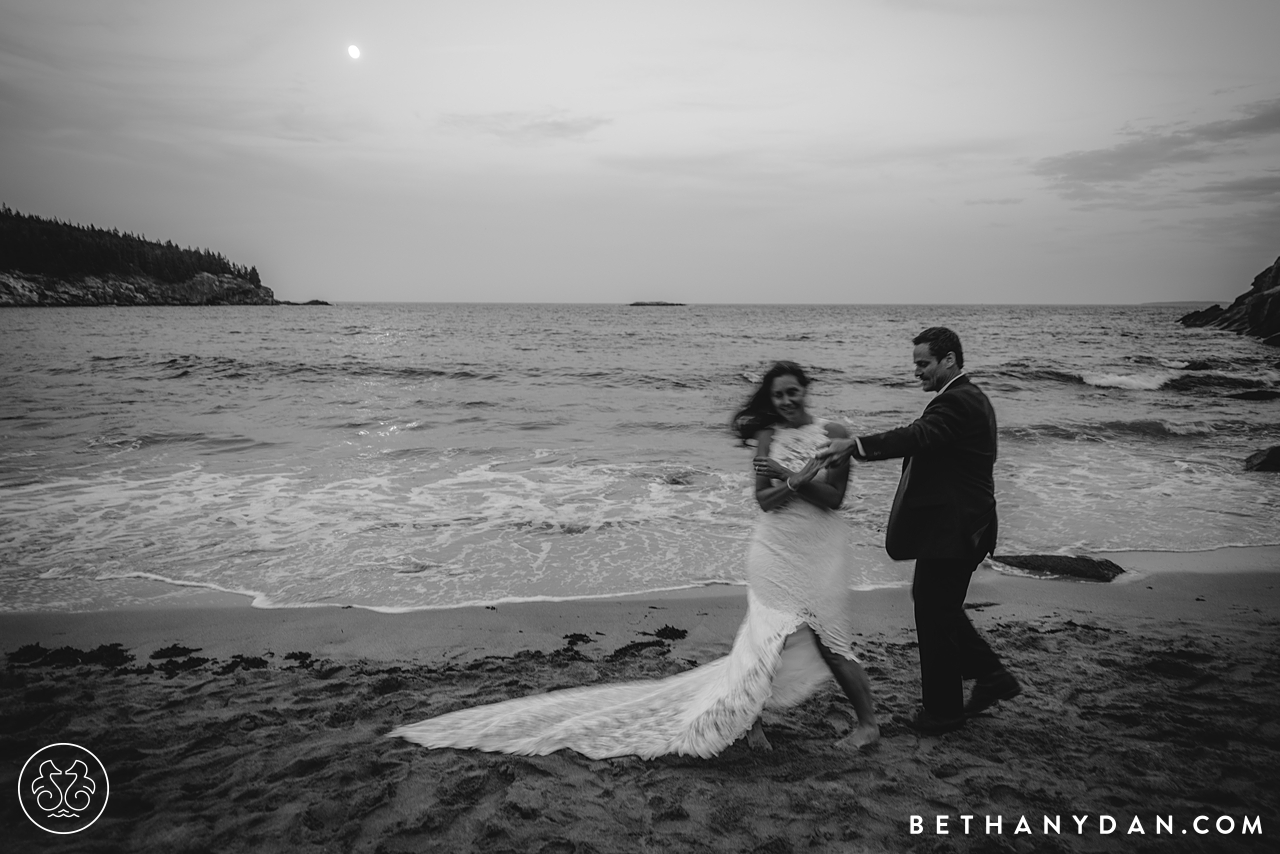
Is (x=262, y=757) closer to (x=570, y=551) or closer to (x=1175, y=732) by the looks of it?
(x=570, y=551)

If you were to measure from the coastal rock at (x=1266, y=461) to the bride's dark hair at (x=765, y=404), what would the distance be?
1195 centimetres

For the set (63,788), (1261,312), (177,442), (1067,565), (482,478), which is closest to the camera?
(63,788)

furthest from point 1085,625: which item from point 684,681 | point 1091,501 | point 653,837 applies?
point 1091,501

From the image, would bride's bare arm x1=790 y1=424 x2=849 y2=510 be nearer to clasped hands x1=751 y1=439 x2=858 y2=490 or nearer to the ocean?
clasped hands x1=751 y1=439 x2=858 y2=490

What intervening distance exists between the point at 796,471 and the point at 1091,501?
8285 millimetres

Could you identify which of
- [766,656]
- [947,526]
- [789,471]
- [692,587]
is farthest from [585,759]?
[692,587]

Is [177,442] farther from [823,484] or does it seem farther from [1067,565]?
[1067,565]

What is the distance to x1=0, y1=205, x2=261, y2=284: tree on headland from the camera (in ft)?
350

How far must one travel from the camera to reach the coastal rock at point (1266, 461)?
11.2m

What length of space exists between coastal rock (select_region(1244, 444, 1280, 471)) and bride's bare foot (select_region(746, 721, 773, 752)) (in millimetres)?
12174

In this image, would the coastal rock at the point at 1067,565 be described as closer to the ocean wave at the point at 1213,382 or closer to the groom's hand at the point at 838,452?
the groom's hand at the point at 838,452

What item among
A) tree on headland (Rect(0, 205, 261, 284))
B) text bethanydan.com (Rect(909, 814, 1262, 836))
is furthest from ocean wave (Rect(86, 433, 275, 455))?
tree on headland (Rect(0, 205, 261, 284))

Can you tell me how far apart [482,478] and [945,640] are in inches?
316

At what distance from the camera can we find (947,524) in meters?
3.66
